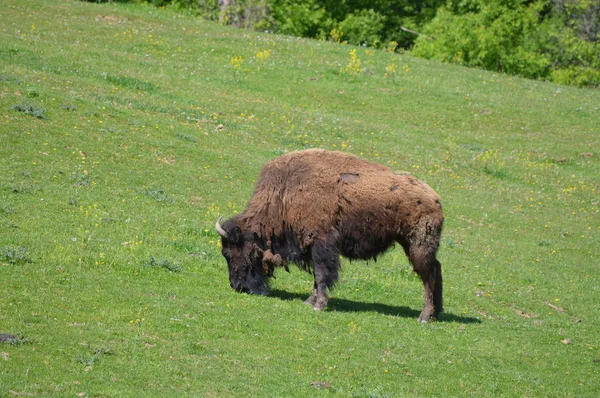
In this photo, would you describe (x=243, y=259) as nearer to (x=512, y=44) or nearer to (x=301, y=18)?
(x=512, y=44)

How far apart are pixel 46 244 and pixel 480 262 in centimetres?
1005

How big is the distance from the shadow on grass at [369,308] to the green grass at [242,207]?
83 millimetres

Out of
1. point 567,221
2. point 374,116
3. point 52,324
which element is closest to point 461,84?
point 374,116

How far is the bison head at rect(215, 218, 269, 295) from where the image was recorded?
49.6 ft

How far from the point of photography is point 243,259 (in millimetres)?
15188

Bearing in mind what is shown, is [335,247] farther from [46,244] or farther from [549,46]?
[549,46]

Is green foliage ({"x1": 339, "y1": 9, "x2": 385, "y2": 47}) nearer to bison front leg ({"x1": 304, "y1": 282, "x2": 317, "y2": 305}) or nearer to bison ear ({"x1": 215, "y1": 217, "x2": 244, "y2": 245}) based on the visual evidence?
bison ear ({"x1": 215, "y1": 217, "x2": 244, "y2": 245})

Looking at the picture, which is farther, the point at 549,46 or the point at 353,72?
the point at 549,46

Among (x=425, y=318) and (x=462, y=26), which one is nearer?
(x=425, y=318)

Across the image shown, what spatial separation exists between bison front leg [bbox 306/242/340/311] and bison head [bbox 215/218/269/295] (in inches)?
40.6

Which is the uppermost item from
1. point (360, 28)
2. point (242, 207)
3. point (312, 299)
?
point (360, 28)

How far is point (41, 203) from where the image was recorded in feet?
57.4

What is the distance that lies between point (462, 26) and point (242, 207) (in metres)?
31.4

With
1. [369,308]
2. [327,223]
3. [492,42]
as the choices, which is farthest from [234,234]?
[492,42]
